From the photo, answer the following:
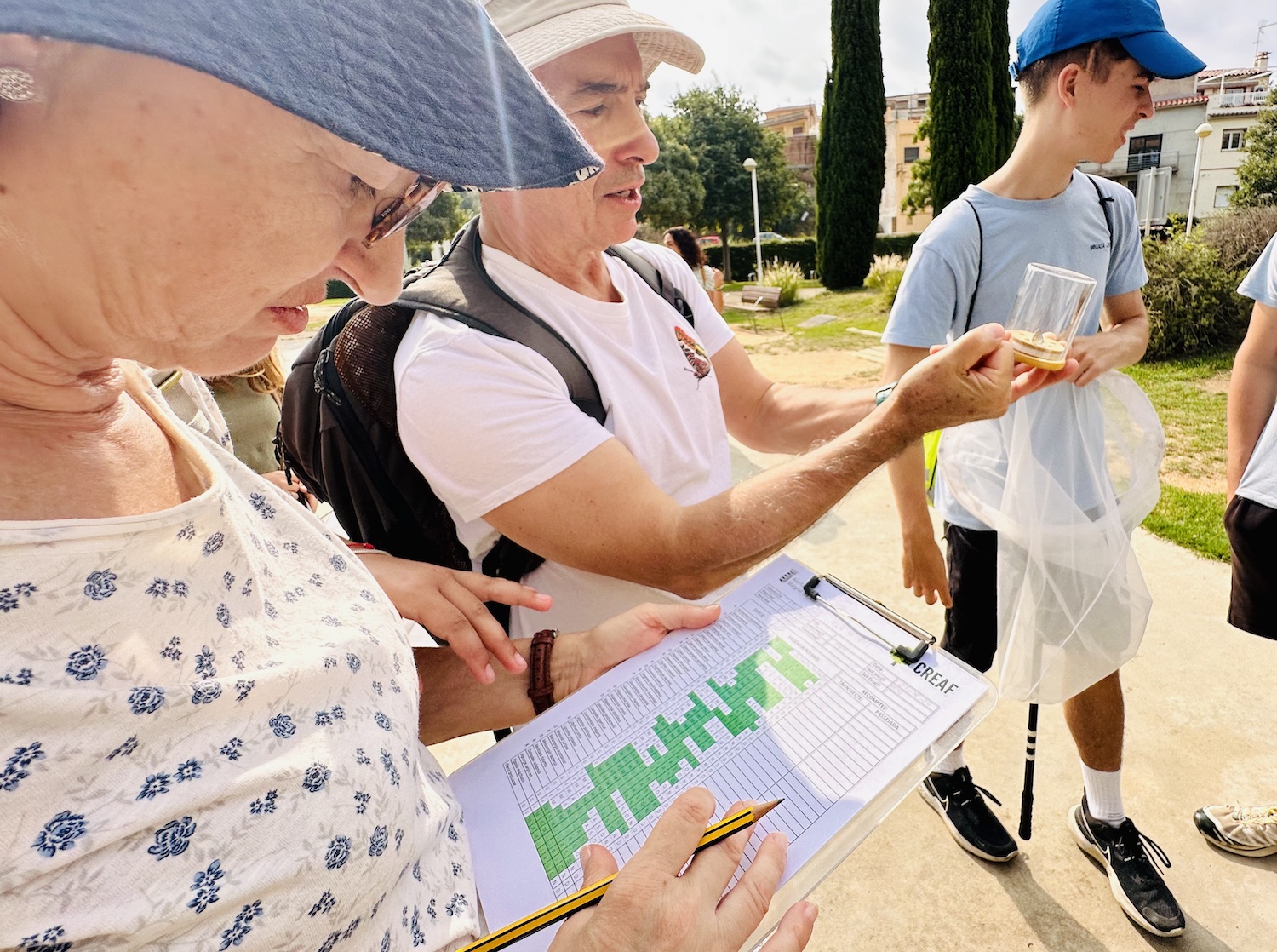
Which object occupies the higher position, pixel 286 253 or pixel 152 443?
pixel 286 253

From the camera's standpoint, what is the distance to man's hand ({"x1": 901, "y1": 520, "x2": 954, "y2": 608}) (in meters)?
2.28

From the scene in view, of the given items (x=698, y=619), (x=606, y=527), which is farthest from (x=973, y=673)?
(x=606, y=527)

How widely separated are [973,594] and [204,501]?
229 centimetres

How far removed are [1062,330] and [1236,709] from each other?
6.97 feet

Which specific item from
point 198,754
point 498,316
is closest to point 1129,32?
point 498,316

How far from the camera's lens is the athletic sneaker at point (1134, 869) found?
2.00m

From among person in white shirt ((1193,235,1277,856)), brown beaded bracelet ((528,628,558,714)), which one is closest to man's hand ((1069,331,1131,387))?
person in white shirt ((1193,235,1277,856))

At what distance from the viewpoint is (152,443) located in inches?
35.2

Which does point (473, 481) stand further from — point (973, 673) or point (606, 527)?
point (973, 673)

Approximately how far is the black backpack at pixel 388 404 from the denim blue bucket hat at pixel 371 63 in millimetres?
647

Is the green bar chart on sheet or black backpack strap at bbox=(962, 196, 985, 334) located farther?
black backpack strap at bbox=(962, 196, 985, 334)

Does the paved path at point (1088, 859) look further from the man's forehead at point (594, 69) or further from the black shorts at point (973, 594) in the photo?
the man's forehead at point (594, 69)

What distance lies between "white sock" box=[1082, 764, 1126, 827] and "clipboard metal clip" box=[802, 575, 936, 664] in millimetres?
1616

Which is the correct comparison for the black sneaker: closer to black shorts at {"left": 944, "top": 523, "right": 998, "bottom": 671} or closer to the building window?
black shorts at {"left": 944, "top": 523, "right": 998, "bottom": 671}
